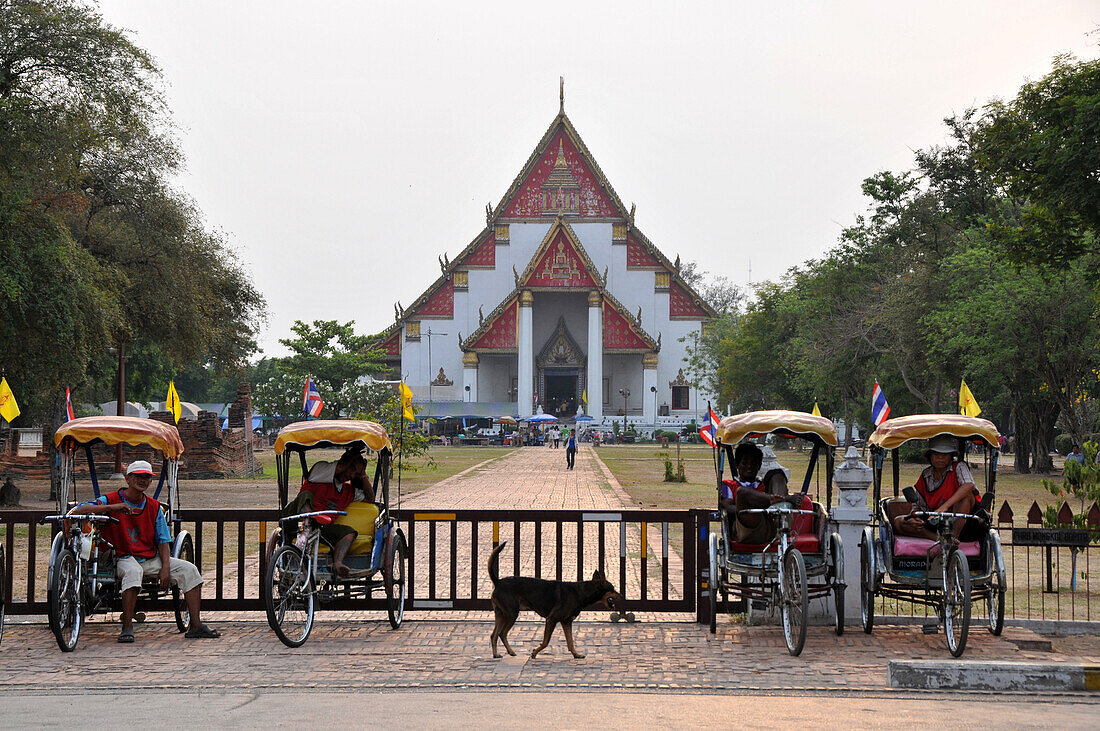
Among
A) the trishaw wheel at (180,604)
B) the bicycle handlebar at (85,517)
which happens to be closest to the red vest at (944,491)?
the trishaw wheel at (180,604)

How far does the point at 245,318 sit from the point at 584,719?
28543 millimetres

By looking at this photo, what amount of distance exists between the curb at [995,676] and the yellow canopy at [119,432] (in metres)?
5.74

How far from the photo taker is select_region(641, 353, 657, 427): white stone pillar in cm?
7281

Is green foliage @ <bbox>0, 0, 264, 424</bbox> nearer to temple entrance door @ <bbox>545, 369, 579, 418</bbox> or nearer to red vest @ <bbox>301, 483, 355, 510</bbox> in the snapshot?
red vest @ <bbox>301, 483, 355, 510</bbox>

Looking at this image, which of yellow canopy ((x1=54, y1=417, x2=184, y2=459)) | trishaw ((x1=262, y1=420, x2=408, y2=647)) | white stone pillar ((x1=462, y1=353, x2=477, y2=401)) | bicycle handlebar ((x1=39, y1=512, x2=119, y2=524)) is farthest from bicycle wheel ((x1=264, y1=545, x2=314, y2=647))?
white stone pillar ((x1=462, y1=353, x2=477, y2=401))

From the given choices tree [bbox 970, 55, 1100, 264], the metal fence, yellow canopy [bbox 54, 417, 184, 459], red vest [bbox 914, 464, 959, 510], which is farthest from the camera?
tree [bbox 970, 55, 1100, 264]

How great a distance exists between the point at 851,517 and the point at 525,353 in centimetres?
6176

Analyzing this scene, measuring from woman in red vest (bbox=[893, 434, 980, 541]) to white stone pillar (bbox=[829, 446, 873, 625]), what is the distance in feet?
1.53

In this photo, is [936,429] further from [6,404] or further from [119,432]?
[6,404]

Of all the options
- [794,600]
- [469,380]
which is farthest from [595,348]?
[794,600]

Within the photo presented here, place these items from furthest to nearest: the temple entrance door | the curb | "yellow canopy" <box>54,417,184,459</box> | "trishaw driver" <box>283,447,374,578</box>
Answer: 1. the temple entrance door
2. "yellow canopy" <box>54,417,184,459</box>
3. "trishaw driver" <box>283,447,374,578</box>
4. the curb

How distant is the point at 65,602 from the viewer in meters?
8.63

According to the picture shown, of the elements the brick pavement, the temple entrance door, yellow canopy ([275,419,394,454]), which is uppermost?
the temple entrance door

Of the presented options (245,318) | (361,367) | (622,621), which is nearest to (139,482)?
(622,621)
